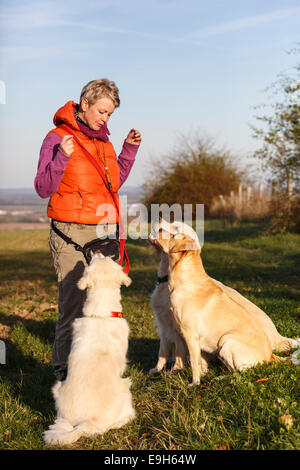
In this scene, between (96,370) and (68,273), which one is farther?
(68,273)

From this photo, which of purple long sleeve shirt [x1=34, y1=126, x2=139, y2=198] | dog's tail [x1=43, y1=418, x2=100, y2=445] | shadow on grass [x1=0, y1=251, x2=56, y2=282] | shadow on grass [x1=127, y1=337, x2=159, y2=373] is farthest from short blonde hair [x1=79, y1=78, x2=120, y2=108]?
shadow on grass [x1=0, y1=251, x2=56, y2=282]

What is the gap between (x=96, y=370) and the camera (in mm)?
3525

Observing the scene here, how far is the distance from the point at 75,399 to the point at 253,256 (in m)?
11.5

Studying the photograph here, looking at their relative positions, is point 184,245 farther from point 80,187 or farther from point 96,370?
point 96,370

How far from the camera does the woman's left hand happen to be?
4.63 meters

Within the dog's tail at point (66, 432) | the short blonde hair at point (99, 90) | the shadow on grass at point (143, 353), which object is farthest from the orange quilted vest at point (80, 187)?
the shadow on grass at point (143, 353)

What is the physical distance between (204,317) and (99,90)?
7.85 feet

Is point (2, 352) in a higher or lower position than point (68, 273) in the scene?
lower

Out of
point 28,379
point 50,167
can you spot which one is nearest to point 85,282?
point 50,167

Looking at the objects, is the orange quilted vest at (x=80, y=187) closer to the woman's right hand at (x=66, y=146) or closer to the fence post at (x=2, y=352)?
the woman's right hand at (x=66, y=146)

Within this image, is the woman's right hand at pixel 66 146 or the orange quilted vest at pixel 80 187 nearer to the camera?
the woman's right hand at pixel 66 146

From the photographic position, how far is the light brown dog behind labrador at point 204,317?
4.41 meters

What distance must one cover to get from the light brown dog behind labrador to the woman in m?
0.76

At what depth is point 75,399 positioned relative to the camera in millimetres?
3438
